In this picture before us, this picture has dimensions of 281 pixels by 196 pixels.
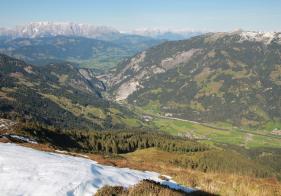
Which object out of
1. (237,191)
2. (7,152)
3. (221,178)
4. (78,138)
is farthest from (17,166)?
(78,138)

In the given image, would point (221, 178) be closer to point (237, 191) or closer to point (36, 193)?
point (237, 191)

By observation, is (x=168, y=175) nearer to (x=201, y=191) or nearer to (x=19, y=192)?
(x=201, y=191)

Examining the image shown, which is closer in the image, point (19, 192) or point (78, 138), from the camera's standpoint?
point (19, 192)

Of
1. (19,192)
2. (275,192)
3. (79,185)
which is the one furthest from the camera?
(275,192)

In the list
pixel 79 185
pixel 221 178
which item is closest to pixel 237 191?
pixel 221 178

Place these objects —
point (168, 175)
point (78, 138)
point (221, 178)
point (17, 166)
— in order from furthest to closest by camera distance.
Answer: point (78, 138) < point (168, 175) < point (221, 178) < point (17, 166)

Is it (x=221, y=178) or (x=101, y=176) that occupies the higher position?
(x=101, y=176)

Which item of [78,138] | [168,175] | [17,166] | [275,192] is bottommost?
[78,138]

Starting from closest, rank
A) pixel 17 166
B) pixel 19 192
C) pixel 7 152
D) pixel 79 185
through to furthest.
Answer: pixel 19 192, pixel 79 185, pixel 17 166, pixel 7 152

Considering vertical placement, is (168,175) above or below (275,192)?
below
